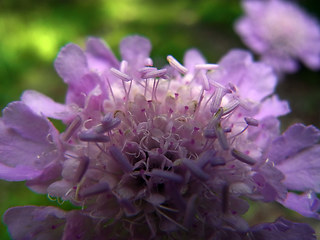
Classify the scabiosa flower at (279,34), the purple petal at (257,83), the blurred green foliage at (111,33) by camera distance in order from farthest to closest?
1. the blurred green foliage at (111,33)
2. the scabiosa flower at (279,34)
3. the purple petal at (257,83)

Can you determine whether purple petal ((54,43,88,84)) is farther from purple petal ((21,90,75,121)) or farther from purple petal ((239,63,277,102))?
purple petal ((239,63,277,102))

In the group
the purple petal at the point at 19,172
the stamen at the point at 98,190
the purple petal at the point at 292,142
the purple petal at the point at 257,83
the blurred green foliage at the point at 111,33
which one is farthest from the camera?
the blurred green foliage at the point at 111,33

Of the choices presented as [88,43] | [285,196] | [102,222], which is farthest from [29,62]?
[285,196]

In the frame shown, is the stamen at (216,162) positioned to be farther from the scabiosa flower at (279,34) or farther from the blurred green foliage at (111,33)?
the scabiosa flower at (279,34)

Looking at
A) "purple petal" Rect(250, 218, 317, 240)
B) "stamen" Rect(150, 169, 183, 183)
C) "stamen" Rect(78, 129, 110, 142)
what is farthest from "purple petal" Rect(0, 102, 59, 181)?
"purple petal" Rect(250, 218, 317, 240)

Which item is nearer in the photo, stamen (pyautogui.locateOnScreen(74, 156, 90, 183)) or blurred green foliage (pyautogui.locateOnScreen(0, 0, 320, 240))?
stamen (pyautogui.locateOnScreen(74, 156, 90, 183))

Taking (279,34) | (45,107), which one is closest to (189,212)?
(45,107)

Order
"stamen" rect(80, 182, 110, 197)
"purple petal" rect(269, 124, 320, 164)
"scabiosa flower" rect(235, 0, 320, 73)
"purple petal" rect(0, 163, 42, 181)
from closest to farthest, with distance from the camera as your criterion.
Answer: "stamen" rect(80, 182, 110, 197) → "purple petal" rect(0, 163, 42, 181) → "purple petal" rect(269, 124, 320, 164) → "scabiosa flower" rect(235, 0, 320, 73)

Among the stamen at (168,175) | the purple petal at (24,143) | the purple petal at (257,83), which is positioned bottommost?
the purple petal at (24,143)

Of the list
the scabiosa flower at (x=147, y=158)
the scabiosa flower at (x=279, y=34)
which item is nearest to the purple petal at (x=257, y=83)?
the scabiosa flower at (x=147, y=158)
